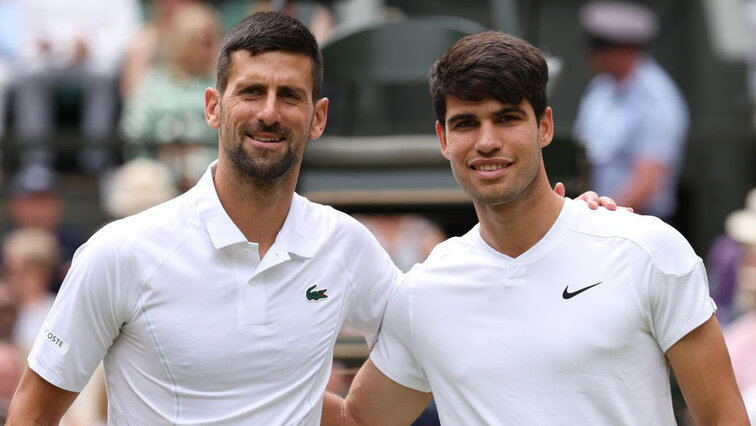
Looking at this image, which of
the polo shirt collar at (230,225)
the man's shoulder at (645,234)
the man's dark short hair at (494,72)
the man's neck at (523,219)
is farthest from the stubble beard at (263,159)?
the man's shoulder at (645,234)

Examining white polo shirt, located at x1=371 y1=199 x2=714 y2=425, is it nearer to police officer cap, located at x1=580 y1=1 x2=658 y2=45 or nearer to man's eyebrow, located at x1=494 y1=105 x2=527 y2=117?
man's eyebrow, located at x1=494 y1=105 x2=527 y2=117

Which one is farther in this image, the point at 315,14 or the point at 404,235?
the point at 315,14

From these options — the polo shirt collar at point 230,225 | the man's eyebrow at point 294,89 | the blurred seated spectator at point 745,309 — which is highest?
the man's eyebrow at point 294,89

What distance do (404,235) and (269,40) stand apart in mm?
2838

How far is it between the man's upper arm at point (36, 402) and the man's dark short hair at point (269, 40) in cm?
94

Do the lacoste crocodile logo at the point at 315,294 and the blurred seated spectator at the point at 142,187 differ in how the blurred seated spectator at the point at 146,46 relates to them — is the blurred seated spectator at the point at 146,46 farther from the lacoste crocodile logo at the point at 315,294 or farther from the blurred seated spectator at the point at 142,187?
the lacoste crocodile logo at the point at 315,294

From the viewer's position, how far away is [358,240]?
12.5ft

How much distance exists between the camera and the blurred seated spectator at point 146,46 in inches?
318

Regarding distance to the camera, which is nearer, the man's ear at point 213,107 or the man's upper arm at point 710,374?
the man's upper arm at point 710,374

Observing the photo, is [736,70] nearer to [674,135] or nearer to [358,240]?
[674,135]

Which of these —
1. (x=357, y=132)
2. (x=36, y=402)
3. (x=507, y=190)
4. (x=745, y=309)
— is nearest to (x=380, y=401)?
(x=507, y=190)

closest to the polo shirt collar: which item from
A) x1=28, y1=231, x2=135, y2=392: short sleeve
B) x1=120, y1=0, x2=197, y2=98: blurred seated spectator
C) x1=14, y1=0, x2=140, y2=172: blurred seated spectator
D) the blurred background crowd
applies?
x1=28, y1=231, x2=135, y2=392: short sleeve

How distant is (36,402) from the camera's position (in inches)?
133

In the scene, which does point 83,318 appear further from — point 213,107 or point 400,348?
point 400,348
